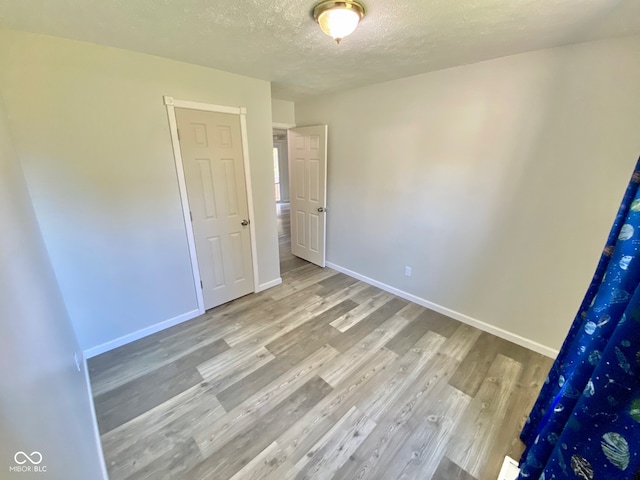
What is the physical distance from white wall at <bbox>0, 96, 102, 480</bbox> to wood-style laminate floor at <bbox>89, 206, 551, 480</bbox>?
53cm

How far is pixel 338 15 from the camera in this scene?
1.34 m

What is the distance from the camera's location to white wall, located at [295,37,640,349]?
5.87 ft

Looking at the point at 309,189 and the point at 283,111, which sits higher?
the point at 283,111

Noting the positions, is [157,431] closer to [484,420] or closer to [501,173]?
[484,420]

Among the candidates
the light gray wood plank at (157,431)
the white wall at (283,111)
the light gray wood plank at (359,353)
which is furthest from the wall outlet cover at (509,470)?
the white wall at (283,111)

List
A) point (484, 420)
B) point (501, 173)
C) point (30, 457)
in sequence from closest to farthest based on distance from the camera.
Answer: point (30, 457), point (484, 420), point (501, 173)

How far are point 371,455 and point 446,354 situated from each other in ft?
3.72

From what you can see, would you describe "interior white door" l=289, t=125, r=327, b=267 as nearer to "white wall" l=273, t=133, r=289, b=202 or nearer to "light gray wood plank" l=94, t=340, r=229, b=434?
"light gray wood plank" l=94, t=340, r=229, b=434

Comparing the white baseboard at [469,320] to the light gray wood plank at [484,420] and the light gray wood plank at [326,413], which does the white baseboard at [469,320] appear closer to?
the light gray wood plank at [484,420]

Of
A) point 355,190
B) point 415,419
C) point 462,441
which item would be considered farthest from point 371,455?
point 355,190

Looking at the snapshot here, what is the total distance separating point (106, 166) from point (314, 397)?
238cm

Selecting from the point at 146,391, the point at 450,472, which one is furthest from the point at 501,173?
the point at 146,391

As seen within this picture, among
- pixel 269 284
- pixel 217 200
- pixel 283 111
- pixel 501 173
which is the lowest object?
pixel 269 284

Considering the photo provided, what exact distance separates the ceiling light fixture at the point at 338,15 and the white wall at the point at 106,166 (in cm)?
148
